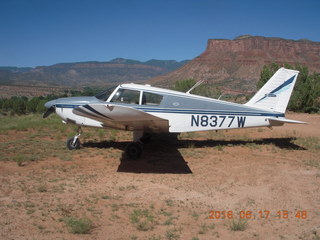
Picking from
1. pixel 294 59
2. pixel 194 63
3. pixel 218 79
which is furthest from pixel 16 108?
pixel 294 59

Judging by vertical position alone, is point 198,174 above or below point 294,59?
below

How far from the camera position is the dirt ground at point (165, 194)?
438 centimetres

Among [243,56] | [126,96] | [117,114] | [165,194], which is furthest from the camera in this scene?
[243,56]

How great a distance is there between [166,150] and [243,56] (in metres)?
155

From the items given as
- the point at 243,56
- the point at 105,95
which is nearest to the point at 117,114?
the point at 105,95

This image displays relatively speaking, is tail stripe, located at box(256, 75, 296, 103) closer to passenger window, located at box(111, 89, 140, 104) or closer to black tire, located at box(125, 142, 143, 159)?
passenger window, located at box(111, 89, 140, 104)

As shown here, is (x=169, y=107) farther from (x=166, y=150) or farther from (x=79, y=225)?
(x=79, y=225)

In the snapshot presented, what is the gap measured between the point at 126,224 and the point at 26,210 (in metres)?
1.84

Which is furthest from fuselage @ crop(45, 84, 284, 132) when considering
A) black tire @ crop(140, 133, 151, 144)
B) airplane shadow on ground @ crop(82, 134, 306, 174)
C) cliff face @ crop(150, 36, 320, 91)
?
cliff face @ crop(150, 36, 320, 91)

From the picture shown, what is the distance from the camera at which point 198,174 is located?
7.32 meters

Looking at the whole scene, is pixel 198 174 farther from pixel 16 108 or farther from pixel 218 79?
pixel 218 79

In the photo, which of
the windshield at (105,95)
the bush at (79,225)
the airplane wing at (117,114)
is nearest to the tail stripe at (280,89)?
the airplane wing at (117,114)
